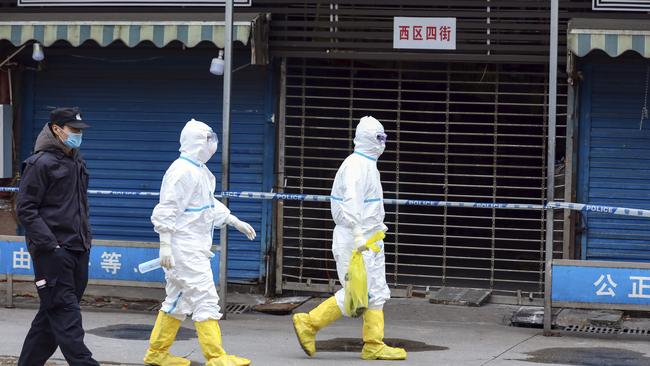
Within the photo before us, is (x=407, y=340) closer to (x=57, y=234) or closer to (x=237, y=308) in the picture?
(x=237, y=308)

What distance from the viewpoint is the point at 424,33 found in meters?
11.3

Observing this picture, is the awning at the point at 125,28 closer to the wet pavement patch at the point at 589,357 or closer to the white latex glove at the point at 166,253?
the white latex glove at the point at 166,253

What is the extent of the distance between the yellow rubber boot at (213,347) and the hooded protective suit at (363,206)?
3.70ft

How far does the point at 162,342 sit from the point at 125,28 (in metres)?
4.04

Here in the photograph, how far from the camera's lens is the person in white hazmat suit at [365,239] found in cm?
877

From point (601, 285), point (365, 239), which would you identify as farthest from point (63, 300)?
point (601, 285)

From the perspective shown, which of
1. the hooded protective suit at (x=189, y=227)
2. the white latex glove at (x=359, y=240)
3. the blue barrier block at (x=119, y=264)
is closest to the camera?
the hooded protective suit at (x=189, y=227)

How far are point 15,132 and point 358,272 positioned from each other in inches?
219

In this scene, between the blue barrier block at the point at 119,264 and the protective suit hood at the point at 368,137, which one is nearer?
the protective suit hood at the point at 368,137

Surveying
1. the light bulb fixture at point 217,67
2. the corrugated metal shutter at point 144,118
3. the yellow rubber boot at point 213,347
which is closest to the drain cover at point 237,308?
the corrugated metal shutter at point 144,118

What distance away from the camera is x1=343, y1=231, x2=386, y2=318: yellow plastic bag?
28.2 ft

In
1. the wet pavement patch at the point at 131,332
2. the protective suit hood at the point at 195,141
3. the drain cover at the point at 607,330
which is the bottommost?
the wet pavement patch at the point at 131,332

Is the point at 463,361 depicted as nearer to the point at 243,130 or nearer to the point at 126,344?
the point at 126,344

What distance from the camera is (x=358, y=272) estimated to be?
339 inches
